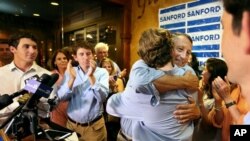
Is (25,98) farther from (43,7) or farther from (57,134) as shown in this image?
(43,7)

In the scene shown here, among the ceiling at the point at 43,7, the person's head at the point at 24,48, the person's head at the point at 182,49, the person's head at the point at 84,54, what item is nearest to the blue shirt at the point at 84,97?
the person's head at the point at 84,54

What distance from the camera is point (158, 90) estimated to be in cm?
99

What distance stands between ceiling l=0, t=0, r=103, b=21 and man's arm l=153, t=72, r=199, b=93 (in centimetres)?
293

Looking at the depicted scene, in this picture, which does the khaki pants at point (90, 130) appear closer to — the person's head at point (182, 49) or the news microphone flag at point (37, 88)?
the person's head at point (182, 49)

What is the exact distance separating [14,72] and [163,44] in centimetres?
98

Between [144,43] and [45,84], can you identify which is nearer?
[45,84]

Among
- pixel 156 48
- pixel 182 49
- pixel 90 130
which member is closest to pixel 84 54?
pixel 90 130

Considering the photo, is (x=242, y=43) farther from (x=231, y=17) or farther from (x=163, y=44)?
(x=163, y=44)

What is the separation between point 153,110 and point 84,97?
87 cm

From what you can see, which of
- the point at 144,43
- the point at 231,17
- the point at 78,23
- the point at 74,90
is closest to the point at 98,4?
the point at 78,23

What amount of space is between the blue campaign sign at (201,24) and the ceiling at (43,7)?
1372mm

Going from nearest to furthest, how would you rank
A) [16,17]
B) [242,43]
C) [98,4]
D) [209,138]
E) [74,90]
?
[242,43]
[209,138]
[74,90]
[16,17]
[98,4]

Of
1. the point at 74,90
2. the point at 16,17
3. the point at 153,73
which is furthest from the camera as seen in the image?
the point at 16,17

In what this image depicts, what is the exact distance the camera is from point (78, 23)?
12.9 feet
